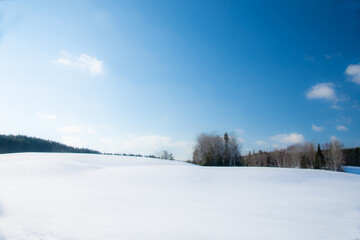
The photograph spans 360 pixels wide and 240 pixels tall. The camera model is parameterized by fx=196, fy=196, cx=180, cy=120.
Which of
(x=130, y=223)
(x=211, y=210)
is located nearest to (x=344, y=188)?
(x=211, y=210)

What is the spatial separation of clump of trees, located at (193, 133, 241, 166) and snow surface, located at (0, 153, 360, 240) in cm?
3456

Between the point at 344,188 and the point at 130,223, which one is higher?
the point at 344,188

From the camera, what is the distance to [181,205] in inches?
223

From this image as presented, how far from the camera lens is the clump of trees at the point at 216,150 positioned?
43938 mm

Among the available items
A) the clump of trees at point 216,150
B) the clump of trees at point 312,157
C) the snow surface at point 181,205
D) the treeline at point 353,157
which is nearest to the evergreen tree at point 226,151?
the clump of trees at point 216,150

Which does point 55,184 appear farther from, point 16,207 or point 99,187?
point 16,207

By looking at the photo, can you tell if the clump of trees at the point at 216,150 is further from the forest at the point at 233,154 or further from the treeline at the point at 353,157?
the treeline at the point at 353,157

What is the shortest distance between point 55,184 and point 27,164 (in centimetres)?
520

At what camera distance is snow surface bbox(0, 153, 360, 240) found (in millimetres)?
3807

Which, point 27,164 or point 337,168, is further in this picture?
point 337,168

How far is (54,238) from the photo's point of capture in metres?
Answer: 3.31

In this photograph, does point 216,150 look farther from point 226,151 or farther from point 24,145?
point 24,145

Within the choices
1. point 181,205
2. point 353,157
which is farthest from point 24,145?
point 353,157

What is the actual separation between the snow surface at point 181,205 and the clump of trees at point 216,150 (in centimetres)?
3456
